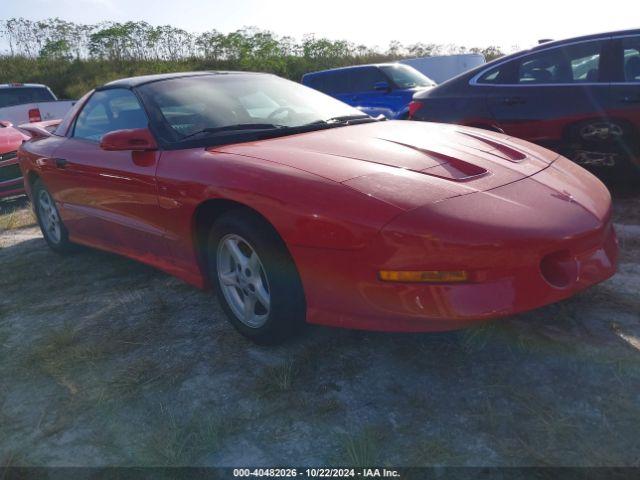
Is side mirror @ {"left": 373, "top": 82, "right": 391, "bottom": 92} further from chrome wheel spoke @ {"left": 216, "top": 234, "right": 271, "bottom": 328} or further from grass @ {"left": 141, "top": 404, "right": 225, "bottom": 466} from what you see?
grass @ {"left": 141, "top": 404, "right": 225, "bottom": 466}

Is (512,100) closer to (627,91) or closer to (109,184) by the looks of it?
(627,91)

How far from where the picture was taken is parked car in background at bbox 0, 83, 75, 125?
33.9 ft

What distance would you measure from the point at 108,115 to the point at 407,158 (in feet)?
7.55

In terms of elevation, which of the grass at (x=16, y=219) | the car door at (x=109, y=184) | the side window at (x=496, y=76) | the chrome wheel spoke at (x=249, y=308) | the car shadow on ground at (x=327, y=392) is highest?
the side window at (x=496, y=76)

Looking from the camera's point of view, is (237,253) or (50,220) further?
(50,220)

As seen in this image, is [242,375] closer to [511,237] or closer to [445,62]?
[511,237]

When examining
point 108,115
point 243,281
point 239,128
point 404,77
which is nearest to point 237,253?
point 243,281

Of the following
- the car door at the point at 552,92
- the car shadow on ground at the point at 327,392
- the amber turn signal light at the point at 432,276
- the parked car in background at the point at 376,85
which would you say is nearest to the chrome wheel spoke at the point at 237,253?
the car shadow on ground at the point at 327,392

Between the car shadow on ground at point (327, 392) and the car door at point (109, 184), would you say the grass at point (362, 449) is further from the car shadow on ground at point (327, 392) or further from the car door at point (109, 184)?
the car door at point (109, 184)

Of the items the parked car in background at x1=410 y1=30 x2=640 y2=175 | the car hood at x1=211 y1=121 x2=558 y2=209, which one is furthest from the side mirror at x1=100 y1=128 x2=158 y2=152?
the parked car in background at x1=410 y1=30 x2=640 y2=175

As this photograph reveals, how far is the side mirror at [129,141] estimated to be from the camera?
3.10 meters

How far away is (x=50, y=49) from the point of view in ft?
76.2

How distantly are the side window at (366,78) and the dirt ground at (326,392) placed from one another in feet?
25.9

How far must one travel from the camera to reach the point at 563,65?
488cm
